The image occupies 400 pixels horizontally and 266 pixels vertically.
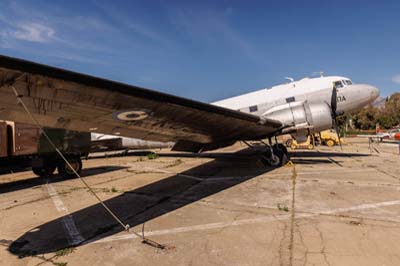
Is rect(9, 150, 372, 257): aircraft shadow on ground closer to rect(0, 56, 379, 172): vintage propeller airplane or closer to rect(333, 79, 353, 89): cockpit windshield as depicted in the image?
rect(0, 56, 379, 172): vintage propeller airplane

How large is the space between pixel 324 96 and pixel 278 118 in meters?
2.86

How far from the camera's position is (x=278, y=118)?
42.3 ft

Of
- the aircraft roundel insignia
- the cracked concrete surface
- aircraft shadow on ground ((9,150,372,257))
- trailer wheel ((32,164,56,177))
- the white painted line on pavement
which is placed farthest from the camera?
trailer wheel ((32,164,56,177))

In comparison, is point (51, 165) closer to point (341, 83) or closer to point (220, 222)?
point (220, 222)

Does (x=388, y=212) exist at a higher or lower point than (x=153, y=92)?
lower

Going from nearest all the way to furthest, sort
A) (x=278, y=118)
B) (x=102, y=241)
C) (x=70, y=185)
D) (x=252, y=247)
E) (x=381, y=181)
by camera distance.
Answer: (x=252, y=247), (x=102, y=241), (x=381, y=181), (x=70, y=185), (x=278, y=118)

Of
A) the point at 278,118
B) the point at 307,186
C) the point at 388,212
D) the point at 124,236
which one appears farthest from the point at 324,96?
the point at 124,236

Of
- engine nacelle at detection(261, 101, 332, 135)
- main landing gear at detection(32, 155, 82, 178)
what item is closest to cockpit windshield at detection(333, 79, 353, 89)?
engine nacelle at detection(261, 101, 332, 135)

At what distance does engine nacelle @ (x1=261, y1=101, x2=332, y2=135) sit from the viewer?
12539 mm

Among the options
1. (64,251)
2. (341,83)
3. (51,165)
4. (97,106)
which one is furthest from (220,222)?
(341,83)

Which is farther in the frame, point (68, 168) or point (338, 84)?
point (338, 84)

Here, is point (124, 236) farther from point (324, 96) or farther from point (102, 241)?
point (324, 96)

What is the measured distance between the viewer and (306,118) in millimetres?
12617

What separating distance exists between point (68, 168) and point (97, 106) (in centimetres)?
923
